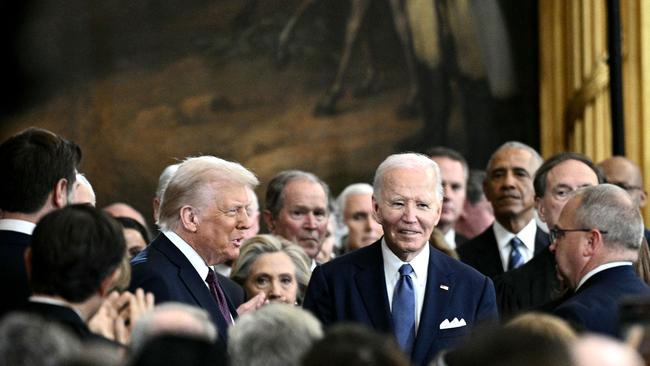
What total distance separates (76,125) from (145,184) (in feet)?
2.94

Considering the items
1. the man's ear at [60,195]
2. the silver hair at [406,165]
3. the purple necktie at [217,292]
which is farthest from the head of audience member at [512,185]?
the man's ear at [60,195]

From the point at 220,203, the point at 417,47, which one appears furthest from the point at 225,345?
the point at 417,47

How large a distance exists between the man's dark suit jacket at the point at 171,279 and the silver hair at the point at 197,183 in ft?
0.42

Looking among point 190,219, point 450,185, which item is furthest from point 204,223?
point 450,185

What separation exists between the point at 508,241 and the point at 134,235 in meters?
2.50

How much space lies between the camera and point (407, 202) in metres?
6.82

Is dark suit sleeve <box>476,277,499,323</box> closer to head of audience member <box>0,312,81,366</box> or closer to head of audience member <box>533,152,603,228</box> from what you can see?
head of audience member <box>533,152,603,228</box>

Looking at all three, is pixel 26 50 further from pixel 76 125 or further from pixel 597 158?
pixel 597 158

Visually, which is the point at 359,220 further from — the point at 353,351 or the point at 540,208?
the point at 353,351

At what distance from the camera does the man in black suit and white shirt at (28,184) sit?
5.78 metres

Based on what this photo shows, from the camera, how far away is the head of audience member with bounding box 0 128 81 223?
583 cm

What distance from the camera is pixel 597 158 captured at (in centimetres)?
1383

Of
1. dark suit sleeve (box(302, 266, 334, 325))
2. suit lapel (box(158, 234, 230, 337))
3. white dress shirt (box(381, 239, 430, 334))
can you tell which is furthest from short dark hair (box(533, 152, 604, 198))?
suit lapel (box(158, 234, 230, 337))

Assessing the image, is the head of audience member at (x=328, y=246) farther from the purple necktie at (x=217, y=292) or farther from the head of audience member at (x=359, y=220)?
the purple necktie at (x=217, y=292)
